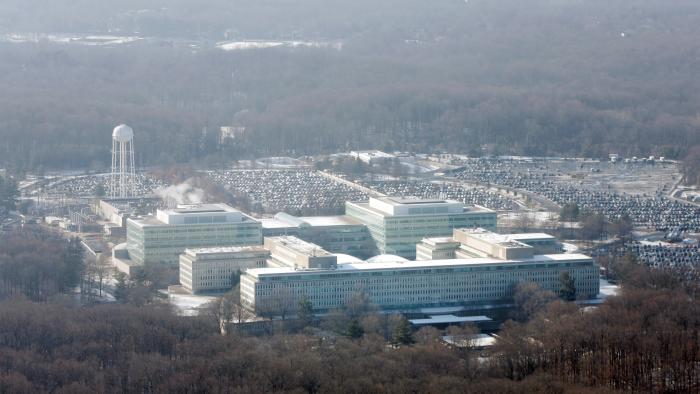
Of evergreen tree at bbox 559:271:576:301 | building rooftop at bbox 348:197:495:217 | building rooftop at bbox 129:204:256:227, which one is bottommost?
evergreen tree at bbox 559:271:576:301

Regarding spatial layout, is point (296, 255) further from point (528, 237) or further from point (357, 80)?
point (357, 80)

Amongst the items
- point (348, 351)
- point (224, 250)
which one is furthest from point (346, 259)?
point (348, 351)

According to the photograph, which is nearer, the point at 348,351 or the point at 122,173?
the point at 348,351

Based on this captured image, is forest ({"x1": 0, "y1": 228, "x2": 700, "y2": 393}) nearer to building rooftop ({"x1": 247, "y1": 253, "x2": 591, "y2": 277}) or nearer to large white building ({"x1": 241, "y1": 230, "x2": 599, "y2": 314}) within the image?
large white building ({"x1": 241, "y1": 230, "x2": 599, "y2": 314})

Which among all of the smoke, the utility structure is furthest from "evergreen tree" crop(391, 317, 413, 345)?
the utility structure

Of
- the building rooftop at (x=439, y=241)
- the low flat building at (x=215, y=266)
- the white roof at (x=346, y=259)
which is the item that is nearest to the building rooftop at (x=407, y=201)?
the building rooftop at (x=439, y=241)

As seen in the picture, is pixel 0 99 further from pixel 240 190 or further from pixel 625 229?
pixel 625 229

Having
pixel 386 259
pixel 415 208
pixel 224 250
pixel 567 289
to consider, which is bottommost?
pixel 567 289
